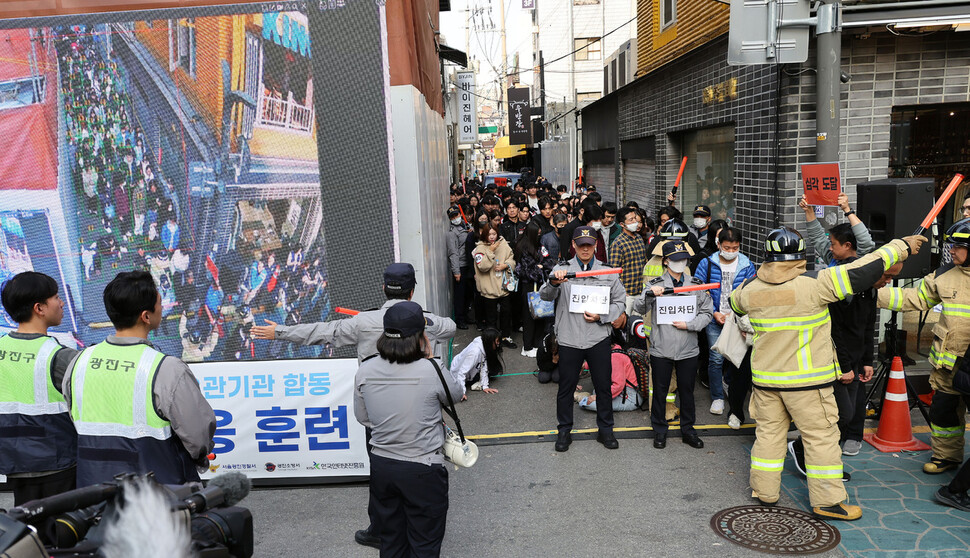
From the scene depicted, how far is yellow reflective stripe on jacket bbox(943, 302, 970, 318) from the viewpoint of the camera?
5199mm

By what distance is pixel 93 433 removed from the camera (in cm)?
348

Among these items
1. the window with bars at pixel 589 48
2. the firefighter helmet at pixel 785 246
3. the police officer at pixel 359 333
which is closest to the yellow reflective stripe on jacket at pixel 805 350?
the firefighter helmet at pixel 785 246

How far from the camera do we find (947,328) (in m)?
A: 5.33

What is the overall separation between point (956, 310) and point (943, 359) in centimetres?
39

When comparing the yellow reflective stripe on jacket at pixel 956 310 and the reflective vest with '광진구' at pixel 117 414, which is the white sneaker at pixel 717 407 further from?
the reflective vest with '광진구' at pixel 117 414

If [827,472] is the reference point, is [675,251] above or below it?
above

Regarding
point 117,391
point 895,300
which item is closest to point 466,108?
point 895,300

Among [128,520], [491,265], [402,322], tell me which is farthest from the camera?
[491,265]

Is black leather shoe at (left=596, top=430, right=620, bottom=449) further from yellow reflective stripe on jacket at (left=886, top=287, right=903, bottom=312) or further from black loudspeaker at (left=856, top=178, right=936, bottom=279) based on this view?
black loudspeaker at (left=856, top=178, right=936, bottom=279)

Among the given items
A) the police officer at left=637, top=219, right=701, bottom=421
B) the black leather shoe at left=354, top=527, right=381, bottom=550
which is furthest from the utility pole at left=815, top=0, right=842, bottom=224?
the black leather shoe at left=354, top=527, right=381, bottom=550

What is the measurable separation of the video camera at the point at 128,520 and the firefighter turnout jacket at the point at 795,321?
3795 mm

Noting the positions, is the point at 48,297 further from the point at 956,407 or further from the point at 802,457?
the point at 956,407

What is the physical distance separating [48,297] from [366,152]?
2549mm

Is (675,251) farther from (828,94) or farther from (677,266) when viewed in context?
(828,94)
